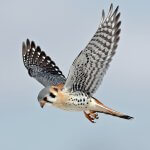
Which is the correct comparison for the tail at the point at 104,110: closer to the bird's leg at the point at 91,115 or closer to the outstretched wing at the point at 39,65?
the bird's leg at the point at 91,115

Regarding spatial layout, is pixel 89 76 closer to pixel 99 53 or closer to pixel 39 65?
pixel 99 53

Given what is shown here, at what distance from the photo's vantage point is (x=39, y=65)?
14984 mm

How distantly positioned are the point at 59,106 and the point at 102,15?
205 centimetres

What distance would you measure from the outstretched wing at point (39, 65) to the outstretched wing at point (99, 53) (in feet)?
4.72

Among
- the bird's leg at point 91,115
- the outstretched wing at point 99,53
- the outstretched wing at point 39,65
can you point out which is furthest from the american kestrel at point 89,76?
the outstretched wing at point 39,65

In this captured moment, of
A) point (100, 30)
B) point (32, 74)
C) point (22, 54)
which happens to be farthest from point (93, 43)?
point (22, 54)

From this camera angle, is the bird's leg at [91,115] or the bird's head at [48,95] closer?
the bird's head at [48,95]

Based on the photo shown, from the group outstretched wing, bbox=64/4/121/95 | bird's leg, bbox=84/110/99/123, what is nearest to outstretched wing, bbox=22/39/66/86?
bird's leg, bbox=84/110/99/123

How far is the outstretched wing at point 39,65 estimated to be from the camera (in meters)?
13.7

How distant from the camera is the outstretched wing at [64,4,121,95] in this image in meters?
11.7

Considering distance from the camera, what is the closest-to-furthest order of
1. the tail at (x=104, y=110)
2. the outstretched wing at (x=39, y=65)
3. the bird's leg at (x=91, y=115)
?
the tail at (x=104, y=110), the bird's leg at (x=91, y=115), the outstretched wing at (x=39, y=65)

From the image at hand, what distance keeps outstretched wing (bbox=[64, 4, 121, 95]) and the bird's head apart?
10.1 inches

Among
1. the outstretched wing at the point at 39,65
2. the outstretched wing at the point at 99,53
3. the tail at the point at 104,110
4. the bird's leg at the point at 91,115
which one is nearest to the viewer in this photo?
the outstretched wing at the point at 99,53

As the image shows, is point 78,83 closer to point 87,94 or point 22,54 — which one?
point 87,94
